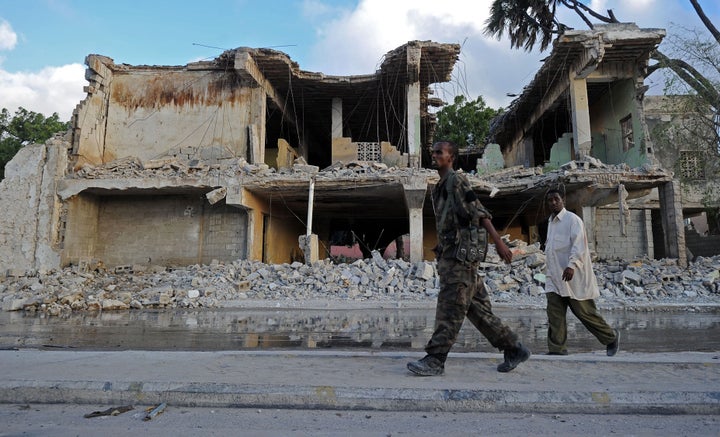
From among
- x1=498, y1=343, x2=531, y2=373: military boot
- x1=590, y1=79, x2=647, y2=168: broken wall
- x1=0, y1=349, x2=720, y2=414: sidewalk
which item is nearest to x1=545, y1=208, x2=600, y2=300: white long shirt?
x1=0, y1=349, x2=720, y2=414: sidewalk

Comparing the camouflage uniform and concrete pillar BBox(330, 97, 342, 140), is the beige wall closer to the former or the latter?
concrete pillar BBox(330, 97, 342, 140)

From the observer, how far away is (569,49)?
588 inches

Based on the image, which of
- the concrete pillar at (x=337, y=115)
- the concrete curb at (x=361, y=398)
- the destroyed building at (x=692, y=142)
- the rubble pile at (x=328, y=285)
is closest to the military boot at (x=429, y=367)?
the concrete curb at (x=361, y=398)

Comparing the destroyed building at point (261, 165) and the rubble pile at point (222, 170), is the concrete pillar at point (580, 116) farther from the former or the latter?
the rubble pile at point (222, 170)

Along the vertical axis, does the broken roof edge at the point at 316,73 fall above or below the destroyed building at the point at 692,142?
above

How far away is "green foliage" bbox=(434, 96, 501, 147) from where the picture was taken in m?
30.9

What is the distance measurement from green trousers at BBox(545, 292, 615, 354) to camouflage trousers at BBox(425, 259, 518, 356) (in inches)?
41.4

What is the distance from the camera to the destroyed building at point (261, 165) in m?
14.4

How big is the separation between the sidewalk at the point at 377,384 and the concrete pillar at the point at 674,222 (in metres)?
12.8

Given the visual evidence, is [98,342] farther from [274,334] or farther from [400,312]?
[400,312]

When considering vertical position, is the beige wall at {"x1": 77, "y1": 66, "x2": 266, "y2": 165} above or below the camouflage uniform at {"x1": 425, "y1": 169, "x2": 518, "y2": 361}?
above

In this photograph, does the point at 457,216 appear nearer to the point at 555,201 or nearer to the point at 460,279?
the point at 460,279

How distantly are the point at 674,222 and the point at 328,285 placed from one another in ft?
36.1

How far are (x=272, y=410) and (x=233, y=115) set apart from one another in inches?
580
